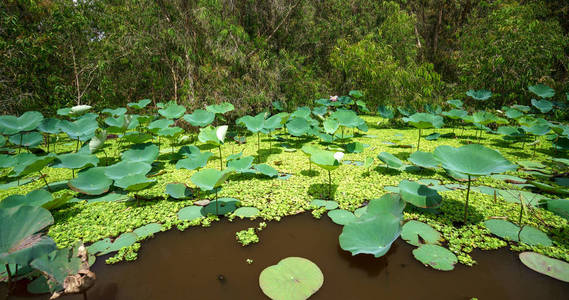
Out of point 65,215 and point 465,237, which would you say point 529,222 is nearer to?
point 465,237

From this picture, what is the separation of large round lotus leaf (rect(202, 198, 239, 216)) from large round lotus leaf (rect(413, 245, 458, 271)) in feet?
4.07

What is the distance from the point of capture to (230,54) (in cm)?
450

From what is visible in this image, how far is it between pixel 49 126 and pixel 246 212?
310 cm

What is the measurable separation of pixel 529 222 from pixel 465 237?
1.70 feet

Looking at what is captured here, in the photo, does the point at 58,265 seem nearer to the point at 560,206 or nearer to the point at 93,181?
the point at 93,181

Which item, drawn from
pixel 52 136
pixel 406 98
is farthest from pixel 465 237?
pixel 52 136

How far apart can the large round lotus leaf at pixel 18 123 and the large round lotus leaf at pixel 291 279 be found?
11.2 ft

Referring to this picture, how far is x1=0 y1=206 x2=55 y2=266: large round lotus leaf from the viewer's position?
95 centimetres

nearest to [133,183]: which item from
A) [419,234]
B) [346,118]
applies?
[419,234]

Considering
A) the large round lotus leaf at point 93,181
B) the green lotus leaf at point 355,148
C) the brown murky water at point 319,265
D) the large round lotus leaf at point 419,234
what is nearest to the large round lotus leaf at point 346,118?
the green lotus leaf at point 355,148

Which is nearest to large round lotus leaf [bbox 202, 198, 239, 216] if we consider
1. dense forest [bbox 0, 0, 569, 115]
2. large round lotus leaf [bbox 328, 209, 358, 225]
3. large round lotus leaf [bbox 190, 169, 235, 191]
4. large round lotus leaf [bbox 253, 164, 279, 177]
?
large round lotus leaf [bbox 190, 169, 235, 191]

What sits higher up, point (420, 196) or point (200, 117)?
point (200, 117)

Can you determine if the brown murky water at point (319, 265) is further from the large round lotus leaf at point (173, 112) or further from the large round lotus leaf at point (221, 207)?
the large round lotus leaf at point (173, 112)

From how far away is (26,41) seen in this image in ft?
13.3
